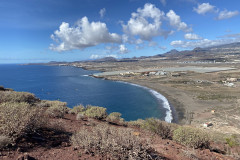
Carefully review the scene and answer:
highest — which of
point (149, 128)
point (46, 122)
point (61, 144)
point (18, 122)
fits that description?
point (18, 122)

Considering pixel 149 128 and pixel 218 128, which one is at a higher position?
pixel 149 128

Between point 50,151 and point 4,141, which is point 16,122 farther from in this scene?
point 50,151

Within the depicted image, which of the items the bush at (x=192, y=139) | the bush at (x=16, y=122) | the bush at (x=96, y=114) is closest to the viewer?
the bush at (x=16, y=122)

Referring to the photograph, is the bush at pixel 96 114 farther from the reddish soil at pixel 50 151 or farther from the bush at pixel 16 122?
the bush at pixel 16 122

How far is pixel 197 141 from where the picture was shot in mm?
7809

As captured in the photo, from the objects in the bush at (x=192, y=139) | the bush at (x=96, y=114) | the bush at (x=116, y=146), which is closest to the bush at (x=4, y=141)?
the bush at (x=116, y=146)

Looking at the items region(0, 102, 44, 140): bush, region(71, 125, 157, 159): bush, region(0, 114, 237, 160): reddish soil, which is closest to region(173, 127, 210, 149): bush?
region(0, 114, 237, 160): reddish soil

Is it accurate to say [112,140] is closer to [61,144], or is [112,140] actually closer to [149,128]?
[61,144]

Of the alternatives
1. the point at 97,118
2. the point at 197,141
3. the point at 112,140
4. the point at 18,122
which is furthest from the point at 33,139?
the point at 197,141

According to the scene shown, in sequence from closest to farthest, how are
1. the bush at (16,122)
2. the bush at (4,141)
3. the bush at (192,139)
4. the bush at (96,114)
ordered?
1. the bush at (4,141)
2. the bush at (16,122)
3. the bush at (192,139)
4. the bush at (96,114)

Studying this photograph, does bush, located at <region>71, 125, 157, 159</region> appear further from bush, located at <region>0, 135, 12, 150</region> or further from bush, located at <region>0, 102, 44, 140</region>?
bush, located at <region>0, 135, 12, 150</region>

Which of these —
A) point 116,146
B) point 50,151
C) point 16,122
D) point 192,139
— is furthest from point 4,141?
point 192,139

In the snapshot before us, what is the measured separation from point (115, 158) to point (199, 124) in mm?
25703

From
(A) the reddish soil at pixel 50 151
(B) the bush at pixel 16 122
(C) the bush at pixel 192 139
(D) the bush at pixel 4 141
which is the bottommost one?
(C) the bush at pixel 192 139
